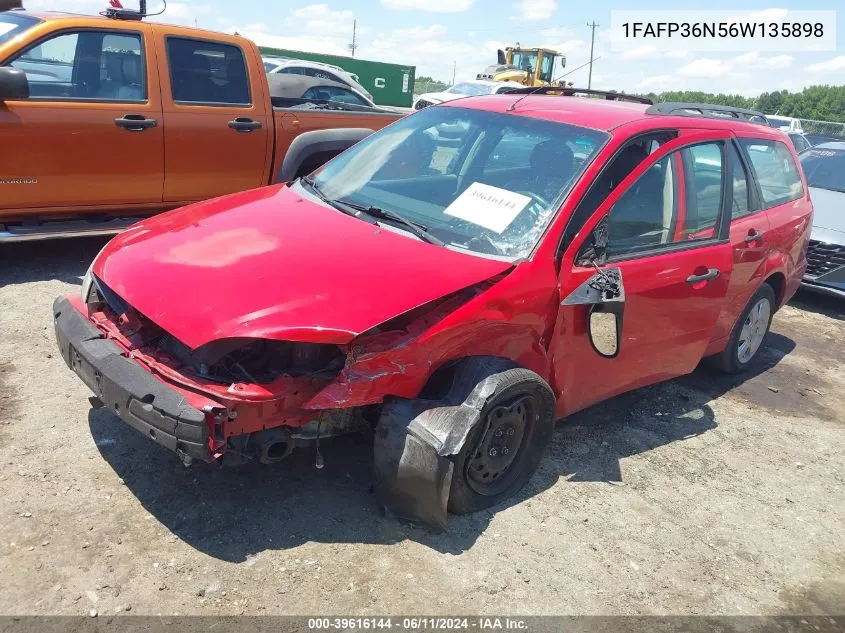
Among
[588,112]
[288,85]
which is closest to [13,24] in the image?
[288,85]

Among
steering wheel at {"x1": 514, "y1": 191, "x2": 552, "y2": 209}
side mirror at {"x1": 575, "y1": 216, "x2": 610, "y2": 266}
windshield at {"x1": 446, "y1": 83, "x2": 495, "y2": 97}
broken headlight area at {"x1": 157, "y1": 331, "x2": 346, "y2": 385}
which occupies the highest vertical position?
windshield at {"x1": 446, "y1": 83, "x2": 495, "y2": 97}

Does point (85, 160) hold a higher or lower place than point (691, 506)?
higher

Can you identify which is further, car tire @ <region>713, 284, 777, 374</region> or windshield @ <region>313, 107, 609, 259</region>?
car tire @ <region>713, 284, 777, 374</region>

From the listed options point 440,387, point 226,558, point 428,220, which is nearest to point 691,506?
point 440,387

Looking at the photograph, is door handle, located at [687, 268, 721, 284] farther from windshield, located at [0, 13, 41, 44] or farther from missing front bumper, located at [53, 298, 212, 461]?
windshield, located at [0, 13, 41, 44]

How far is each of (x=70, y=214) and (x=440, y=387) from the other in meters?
3.99

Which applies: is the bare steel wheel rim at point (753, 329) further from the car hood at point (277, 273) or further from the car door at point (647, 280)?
the car hood at point (277, 273)

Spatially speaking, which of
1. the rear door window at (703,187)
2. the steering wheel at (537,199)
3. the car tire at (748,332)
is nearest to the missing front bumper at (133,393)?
the steering wheel at (537,199)

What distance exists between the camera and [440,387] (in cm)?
324

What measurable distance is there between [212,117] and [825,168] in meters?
7.32

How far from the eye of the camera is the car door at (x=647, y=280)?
356 centimetres

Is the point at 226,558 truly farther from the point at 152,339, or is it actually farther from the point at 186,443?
the point at 152,339

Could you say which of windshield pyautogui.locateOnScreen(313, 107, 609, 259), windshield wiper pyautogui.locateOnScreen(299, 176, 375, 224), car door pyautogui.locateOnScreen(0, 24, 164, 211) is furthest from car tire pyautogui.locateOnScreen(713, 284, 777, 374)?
car door pyautogui.locateOnScreen(0, 24, 164, 211)

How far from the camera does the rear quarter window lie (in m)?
4.95
